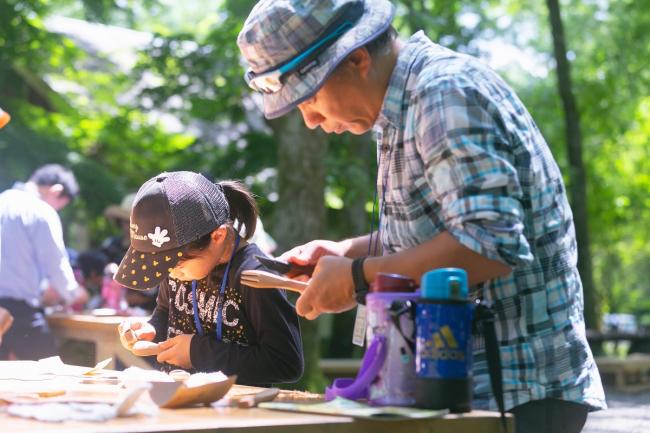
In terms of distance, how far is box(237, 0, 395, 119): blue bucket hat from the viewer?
2219 mm

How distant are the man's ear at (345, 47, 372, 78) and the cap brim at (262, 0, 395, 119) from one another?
4cm

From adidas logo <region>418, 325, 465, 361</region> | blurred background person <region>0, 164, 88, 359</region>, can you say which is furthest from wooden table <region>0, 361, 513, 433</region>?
blurred background person <region>0, 164, 88, 359</region>

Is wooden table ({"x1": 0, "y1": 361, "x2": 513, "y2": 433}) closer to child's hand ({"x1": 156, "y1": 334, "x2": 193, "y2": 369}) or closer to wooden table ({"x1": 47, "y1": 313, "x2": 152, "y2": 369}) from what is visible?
child's hand ({"x1": 156, "y1": 334, "x2": 193, "y2": 369})

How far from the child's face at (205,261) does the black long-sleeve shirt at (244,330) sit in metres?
0.05

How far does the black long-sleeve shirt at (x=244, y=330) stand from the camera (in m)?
3.16

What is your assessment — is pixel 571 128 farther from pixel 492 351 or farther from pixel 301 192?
pixel 492 351

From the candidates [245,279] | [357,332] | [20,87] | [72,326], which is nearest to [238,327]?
[245,279]

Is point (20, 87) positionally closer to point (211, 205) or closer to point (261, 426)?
point (211, 205)

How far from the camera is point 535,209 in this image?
2.22 metres

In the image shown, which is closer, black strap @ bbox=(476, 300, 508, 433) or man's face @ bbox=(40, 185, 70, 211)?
black strap @ bbox=(476, 300, 508, 433)

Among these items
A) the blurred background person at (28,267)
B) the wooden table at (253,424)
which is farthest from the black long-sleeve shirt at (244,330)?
the blurred background person at (28,267)

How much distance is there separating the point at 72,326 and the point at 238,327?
14.5 feet

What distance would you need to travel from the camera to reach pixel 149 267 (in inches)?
118

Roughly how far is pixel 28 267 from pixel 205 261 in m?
4.10
